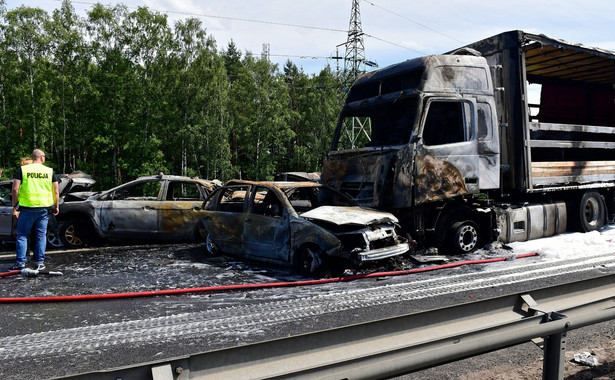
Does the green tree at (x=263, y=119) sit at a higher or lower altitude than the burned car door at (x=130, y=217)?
higher

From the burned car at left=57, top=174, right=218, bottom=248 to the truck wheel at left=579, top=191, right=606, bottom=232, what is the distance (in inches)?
332

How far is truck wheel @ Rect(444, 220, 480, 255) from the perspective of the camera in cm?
827

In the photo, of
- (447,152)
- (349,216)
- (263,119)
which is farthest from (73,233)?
(263,119)

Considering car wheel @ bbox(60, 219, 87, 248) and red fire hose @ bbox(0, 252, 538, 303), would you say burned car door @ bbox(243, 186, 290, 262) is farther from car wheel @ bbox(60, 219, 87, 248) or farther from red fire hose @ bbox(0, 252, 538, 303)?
car wheel @ bbox(60, 219, 87, 248)

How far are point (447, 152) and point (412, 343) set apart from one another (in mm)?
6012

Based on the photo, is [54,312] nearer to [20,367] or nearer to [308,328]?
[20,367]

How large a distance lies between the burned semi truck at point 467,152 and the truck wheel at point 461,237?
2cm

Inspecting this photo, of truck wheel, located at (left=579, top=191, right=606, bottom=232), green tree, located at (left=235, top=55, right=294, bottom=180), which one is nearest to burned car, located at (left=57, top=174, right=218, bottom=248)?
truck wheel, located at (left=579, top=191, right=606, bottom=232)

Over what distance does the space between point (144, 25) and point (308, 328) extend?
3288 centimetres

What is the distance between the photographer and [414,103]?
799 centimetres

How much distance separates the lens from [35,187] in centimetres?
730

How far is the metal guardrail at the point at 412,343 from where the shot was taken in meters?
1.98

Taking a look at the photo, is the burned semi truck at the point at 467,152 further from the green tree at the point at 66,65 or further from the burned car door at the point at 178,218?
the green tree at the point at 66,65

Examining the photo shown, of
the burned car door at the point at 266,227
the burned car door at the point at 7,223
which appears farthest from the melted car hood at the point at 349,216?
the burned car door at the point at 7,223
